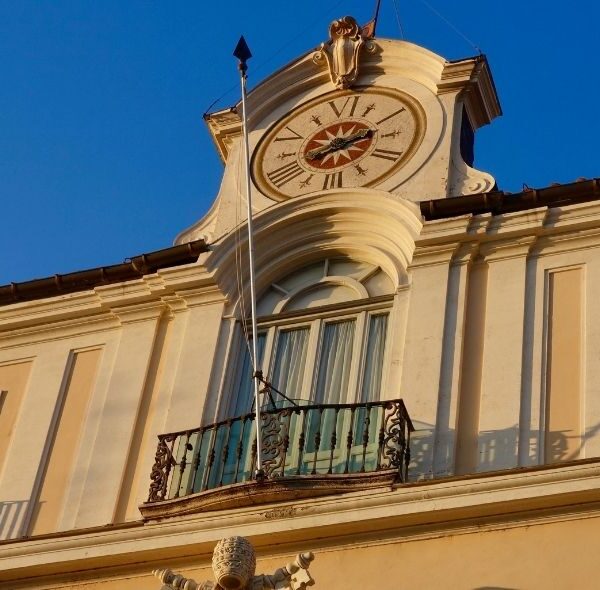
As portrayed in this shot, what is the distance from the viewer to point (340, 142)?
715 inches

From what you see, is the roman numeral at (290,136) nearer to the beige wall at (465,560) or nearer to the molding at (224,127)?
the molding at (224,127)

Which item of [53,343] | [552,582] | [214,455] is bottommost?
[552,582]

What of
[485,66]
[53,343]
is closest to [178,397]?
[53,343]

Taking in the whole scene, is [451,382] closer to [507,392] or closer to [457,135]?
[507,392]

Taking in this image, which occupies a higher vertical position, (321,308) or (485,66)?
(485,66)

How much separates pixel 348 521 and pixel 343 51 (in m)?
6.35

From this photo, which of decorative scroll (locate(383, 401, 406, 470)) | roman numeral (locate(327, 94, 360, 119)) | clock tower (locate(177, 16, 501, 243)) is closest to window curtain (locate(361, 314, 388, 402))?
decorative scroll (locate(383, 401, 406, 470))

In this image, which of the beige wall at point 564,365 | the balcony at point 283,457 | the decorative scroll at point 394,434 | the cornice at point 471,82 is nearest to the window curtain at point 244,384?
the balcony at point 283,457

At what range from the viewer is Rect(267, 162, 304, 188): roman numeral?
59.2 feet

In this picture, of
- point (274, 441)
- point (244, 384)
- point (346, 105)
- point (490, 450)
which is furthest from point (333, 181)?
point (490, 450)

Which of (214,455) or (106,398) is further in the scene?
(106,398)

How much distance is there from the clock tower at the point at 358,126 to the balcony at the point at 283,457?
2617 millimetres

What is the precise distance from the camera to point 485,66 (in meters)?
18.3

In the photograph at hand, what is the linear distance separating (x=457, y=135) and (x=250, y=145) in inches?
85.5
